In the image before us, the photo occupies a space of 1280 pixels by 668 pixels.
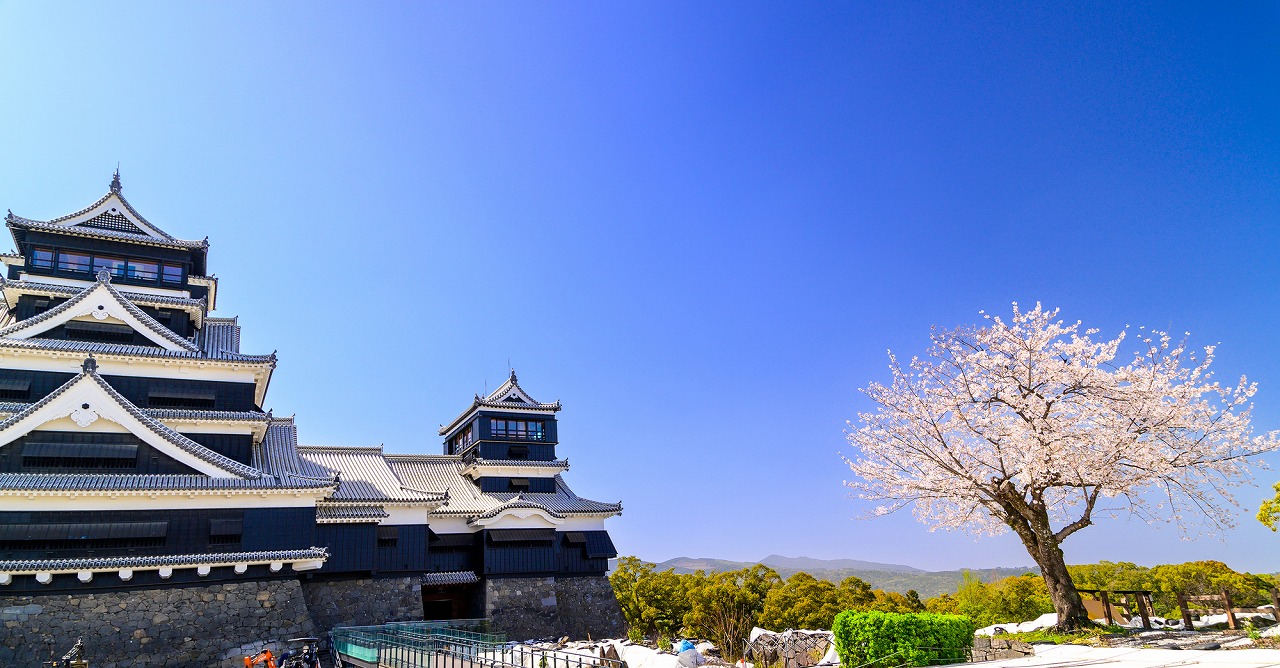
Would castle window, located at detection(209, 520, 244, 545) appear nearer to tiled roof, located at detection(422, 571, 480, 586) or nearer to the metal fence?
the metal fence

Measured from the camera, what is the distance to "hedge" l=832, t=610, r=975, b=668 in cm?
1428

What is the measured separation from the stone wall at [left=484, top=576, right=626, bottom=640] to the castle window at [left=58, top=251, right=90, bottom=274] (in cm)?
1948

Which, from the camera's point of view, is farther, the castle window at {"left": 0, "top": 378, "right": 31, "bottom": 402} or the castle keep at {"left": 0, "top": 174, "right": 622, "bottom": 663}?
the castle window at {"left": 0, "top": 378, "right": 31, "bottom": 402}

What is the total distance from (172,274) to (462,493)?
49.4ft

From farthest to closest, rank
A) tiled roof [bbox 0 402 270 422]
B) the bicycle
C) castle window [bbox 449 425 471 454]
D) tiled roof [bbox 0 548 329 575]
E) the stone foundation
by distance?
castle window [bbox 449 425 471 454] < tiled roof [bbox 0 402 270 422] < tiled roof [bbox 0 548 329 575] < the bicycle < the stone foundation

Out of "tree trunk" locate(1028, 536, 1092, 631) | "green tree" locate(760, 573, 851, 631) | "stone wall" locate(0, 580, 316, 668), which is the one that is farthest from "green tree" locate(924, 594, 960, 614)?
"stone wall" locate(0, 580, 316, 668)

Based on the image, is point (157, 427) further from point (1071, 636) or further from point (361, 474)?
point (1071, 636)

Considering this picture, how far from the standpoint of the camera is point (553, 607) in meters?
30.3

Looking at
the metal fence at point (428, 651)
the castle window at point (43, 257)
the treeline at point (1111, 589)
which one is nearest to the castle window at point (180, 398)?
the castle window at point (43, 257)

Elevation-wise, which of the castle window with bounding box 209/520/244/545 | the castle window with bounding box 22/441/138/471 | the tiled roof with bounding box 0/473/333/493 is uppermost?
the castle window with bounding box 22/441/138/471

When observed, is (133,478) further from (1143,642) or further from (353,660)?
(1143,642)

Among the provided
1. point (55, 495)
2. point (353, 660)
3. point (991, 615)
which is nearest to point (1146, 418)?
point (353, 660)

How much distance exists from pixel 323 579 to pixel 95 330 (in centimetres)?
1151

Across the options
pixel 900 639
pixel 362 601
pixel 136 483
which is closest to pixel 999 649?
pixel 900 639
